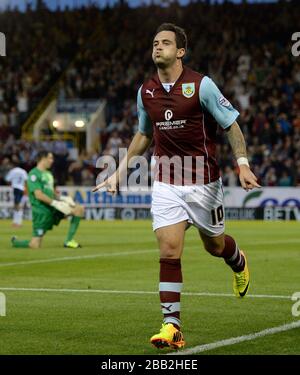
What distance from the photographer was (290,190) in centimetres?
3128

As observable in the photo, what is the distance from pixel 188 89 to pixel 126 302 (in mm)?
3241

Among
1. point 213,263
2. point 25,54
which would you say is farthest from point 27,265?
point 25,54

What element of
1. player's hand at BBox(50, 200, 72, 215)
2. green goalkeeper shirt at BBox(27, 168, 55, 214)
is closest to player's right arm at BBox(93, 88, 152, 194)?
player's hand at BBox(50, 200, 72, 215)

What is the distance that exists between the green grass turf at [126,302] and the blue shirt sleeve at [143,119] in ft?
5.76

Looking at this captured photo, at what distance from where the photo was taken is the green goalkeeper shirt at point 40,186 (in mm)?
19203

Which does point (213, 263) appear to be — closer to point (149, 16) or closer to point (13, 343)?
point (13, 343)

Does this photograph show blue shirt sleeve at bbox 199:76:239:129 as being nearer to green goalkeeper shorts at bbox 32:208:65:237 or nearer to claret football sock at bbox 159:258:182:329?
claret football sock at bbox 159:258:182:329

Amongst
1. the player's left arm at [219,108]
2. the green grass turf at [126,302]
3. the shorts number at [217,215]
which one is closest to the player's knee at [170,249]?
the shorts number at [217,215]

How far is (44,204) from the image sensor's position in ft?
63.5

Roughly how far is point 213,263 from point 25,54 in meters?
32.6

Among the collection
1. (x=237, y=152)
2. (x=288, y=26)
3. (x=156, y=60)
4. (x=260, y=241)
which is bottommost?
(x=260, y=241)

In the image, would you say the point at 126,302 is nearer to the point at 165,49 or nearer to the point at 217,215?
the point at 217,215

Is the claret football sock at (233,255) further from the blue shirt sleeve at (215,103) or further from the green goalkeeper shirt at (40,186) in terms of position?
the green goalkeeper shirt at (40,186)

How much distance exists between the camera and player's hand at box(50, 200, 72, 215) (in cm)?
1906
